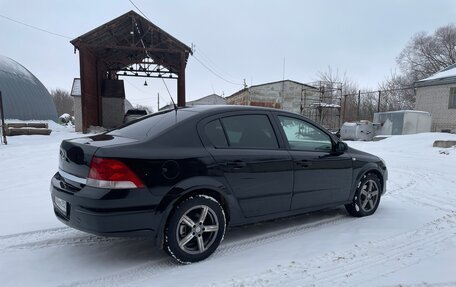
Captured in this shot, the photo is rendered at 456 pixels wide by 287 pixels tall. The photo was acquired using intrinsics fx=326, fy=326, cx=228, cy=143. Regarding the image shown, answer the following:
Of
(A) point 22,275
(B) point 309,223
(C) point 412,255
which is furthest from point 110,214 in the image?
(C) point 412,255

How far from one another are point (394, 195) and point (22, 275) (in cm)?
590

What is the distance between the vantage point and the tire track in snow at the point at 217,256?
293cm

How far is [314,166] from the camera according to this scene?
425 cm

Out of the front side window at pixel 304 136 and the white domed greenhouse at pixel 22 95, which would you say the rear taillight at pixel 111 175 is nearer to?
the front side window at pixel 304 136

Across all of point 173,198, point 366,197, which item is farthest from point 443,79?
point 173,198

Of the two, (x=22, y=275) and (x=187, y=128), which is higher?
(x=187, y=128)

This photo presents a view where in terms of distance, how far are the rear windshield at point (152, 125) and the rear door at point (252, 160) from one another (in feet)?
1.16

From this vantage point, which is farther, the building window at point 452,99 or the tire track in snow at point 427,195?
the building window at point 452,99

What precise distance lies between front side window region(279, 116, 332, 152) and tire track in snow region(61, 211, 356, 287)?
3.45 ft

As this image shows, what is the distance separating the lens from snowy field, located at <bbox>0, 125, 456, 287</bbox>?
298cm

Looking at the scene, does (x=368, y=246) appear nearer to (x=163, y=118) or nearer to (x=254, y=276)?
(x=254, y=276)

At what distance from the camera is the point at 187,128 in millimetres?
3410

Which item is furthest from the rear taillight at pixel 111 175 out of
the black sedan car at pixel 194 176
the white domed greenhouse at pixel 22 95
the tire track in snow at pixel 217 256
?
the white domed greenhouse at pixel 22 95

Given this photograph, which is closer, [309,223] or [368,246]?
[368,246]
